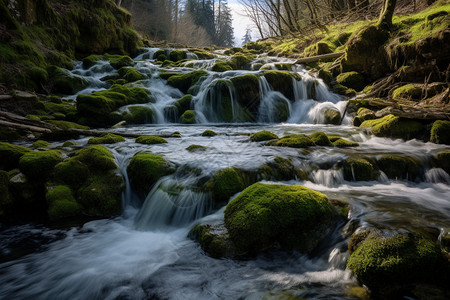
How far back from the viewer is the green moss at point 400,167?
5.10m

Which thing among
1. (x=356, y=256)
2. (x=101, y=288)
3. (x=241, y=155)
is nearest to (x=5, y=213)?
(x=101, y=288)

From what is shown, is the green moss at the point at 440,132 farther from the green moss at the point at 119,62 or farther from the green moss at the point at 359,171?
the green moss at the point at 119,62

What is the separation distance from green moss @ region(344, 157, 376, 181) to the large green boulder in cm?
278

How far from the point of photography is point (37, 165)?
177 inches

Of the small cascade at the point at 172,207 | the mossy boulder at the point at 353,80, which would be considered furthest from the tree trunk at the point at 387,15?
→ the small cascade at the point at 172,207

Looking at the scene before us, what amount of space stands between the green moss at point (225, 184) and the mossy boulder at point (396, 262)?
2.20m

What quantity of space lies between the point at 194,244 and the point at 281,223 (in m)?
1.23

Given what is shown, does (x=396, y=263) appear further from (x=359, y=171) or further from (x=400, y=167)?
(x=400, y=167)

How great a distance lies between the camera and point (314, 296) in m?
2.31

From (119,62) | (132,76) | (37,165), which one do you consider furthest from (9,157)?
(119,62)

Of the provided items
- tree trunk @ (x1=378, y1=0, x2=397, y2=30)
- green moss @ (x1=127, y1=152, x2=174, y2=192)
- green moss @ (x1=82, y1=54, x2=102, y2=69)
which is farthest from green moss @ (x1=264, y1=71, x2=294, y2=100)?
green moss @ (x1=82, y1=54, x2=102, y2=69)

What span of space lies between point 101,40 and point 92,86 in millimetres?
8281

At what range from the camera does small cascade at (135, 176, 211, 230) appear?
13.3ft

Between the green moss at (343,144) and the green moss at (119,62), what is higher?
the green moss at (119,62)
